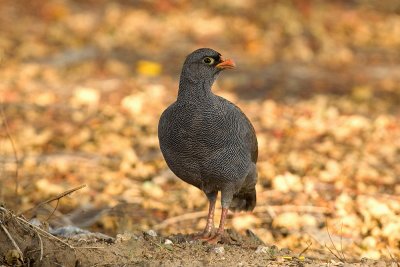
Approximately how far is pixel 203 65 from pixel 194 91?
21 cm

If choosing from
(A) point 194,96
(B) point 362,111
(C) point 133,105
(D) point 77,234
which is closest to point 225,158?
(A) point 194,96

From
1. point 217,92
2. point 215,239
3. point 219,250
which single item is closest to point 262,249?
point 219,250

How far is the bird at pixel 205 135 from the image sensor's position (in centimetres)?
496

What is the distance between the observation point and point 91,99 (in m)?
9.77

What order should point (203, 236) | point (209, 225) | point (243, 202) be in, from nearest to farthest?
point (203, 236), point (209, 225), point (243, 202)

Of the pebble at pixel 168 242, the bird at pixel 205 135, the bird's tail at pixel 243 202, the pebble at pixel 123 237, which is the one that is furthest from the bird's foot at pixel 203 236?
the bird's tail at pixel 243 202

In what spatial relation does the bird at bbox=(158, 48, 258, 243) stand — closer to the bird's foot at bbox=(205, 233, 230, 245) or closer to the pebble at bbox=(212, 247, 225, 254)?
the bird's foot at bbox=(205, 233, 230, 245)

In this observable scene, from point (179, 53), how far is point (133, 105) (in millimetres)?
2931

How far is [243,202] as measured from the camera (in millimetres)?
6094

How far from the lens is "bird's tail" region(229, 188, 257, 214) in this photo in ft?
19.7

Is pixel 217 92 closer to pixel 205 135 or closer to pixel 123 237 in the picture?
pixel 205 135

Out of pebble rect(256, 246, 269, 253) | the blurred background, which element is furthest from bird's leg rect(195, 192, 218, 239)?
the blurred background

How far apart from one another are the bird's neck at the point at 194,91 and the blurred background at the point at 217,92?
1.32 metres

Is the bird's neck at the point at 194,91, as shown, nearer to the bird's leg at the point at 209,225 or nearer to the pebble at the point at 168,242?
the bird's leg at the point at 209,225
